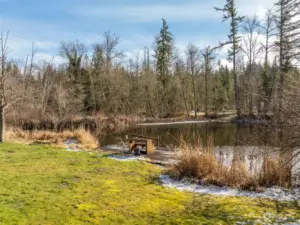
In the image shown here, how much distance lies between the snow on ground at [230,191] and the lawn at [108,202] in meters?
0.29

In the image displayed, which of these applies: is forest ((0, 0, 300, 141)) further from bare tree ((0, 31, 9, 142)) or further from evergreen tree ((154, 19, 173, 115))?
bare tree ((0, 31, 9, 142))

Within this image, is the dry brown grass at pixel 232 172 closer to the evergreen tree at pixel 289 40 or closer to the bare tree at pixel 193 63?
the evergreen tree at pixel 289 40

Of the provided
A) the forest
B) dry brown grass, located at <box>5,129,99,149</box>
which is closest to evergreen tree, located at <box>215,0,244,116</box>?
the forest

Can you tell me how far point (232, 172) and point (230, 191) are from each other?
57 cm

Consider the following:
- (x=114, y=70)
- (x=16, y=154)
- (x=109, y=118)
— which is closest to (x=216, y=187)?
(x=16, y=154)

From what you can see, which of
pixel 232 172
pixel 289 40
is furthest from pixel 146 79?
pixel 232 172

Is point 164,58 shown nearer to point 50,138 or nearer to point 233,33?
point 233,33

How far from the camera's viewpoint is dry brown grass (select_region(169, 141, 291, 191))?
5184mm

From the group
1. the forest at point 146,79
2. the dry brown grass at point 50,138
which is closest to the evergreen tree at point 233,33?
the forest at point 146,79

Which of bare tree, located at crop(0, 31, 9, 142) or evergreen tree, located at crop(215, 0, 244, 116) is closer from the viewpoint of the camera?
bare tree, located at crop(0, 31, 9, 142)

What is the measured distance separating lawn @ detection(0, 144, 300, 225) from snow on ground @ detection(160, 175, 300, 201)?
29cm

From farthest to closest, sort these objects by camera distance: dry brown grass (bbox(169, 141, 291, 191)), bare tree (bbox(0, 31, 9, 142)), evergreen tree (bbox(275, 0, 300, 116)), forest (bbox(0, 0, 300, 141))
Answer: forest (bbox(0, 0, 300, 141)) < evergreen tree (bbox(275, 0, 300, 116)) < bare tree (bbox(0, 31, 9, 142)) < dry brown grass (bbox(169, 141, 291, 191))

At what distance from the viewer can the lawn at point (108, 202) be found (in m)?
3.22

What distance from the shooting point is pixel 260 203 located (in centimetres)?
413
